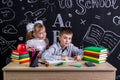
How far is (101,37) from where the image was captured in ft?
10.5

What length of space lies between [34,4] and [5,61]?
86 cm

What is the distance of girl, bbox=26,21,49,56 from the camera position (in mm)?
2900

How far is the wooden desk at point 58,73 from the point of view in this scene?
85.8 inches

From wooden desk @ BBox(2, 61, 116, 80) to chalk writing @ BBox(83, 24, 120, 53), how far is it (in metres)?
1.02

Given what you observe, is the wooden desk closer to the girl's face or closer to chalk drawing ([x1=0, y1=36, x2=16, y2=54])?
the girl's face

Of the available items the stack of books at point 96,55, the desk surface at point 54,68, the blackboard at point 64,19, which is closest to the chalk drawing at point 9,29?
the blackboard at point 64,19

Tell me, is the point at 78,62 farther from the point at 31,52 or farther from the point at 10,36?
the point at 10,36

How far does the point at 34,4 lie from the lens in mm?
3121

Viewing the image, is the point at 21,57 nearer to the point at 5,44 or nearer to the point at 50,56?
the point at 50,56

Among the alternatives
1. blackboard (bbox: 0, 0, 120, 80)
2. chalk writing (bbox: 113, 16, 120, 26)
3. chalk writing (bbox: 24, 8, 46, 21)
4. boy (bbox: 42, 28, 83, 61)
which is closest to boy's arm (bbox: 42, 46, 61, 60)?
boy (bbox: 42, 28, 83, 61)

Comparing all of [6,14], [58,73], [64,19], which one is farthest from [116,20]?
[6,14]

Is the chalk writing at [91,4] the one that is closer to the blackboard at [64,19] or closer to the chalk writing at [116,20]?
the blackboard at [64,19]

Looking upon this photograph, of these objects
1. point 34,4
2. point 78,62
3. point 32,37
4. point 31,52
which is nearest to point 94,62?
point 78,62

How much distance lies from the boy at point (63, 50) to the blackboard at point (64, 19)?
387 millimetres
